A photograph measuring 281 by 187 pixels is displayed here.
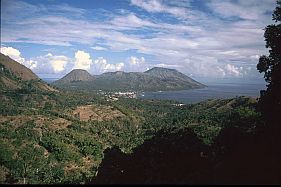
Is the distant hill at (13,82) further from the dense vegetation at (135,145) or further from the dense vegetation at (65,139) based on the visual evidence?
the dense vegetation at (65,139)

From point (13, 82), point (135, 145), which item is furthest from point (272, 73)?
point (13, 82)

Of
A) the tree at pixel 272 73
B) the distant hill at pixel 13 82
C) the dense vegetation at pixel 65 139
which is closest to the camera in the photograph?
the tree at pixel 272 73

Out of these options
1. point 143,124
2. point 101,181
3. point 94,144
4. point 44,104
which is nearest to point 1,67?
point 44,104

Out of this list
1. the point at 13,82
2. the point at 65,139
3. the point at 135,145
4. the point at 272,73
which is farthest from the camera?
the point at 13,82

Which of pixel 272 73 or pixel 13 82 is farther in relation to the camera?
pixel 13 82

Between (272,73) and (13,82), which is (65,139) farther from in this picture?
(13,82)

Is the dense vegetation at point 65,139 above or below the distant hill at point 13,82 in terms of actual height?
below

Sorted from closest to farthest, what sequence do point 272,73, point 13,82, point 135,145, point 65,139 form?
1. point 272,73
2. point 135,145
3. point 65,139
4. point 13,82

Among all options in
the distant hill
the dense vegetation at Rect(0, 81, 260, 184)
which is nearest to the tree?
the dense vegetation at Rect(0, 81, 260, 184)

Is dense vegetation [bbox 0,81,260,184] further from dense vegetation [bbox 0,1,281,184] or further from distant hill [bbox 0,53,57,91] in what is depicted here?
distant hill [bbox 0,53,57,91]

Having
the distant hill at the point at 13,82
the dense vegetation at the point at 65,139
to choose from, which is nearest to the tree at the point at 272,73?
the dense vegetation at the point at 65,139
